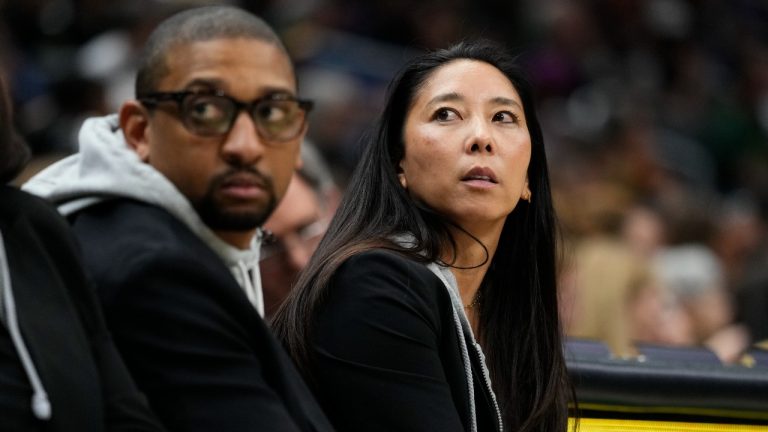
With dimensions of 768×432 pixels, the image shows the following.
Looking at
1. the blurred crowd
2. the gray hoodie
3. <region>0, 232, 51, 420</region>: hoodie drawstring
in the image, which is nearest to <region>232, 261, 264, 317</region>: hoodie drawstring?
the gray hoodie

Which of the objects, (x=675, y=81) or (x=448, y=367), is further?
(x=675, y=81)

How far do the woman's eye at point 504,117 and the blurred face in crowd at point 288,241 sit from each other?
3.88 feet

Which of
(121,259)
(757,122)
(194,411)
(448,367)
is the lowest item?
(757,122)

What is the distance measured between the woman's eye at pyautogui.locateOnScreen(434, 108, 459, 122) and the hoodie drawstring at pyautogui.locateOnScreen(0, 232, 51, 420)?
1302 millimetres

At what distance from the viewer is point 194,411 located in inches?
89.0

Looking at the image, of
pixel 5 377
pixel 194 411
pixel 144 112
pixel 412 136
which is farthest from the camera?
pixel 412 136

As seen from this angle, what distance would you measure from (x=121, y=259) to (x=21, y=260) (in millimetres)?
176

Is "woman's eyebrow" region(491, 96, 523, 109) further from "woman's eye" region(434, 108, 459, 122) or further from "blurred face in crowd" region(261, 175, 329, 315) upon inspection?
"blurred face in crowd" region(261, 175, 329, 315)

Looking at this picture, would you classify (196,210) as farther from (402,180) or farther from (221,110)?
(402,180)

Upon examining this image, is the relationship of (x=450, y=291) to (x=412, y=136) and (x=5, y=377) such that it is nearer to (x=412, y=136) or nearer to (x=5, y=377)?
(x=412, y=136)

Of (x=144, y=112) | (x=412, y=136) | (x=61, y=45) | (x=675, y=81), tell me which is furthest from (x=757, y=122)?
(x=144, y=112)

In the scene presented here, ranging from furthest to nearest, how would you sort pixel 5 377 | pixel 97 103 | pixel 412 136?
pixel 97 103 < pixel 412 136 < pixel 5 377

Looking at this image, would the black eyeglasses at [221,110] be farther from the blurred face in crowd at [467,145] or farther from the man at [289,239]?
the man at [289,239]

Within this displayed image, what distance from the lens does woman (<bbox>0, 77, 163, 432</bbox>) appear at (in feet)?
6.76
